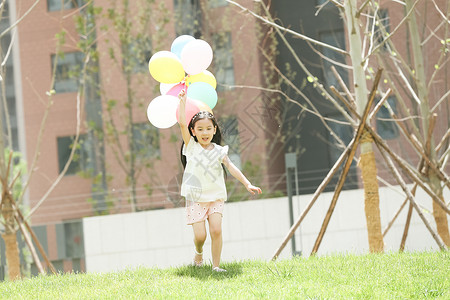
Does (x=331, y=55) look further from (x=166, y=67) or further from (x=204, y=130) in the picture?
(x=204, y=130)

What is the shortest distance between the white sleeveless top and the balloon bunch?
304mm

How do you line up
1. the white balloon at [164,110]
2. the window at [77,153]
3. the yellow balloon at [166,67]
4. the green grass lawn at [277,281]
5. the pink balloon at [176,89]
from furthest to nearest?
the window at [77,153] → the pink balloon at [176,89] → the yellow balloon at [166,67] → the white balloon at [164,110] → the green grass lawn at [277,281]

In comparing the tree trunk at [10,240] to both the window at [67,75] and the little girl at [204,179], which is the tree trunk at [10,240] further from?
the window at [67,75]

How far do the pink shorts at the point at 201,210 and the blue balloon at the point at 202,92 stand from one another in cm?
77

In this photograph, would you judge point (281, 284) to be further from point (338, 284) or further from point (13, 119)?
point (13, 119)

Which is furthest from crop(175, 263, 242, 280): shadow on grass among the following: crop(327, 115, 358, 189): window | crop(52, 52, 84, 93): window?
crop(52, 52, 84, 93): window

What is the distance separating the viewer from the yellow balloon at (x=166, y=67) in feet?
16.5

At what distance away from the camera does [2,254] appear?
10445 millimetres

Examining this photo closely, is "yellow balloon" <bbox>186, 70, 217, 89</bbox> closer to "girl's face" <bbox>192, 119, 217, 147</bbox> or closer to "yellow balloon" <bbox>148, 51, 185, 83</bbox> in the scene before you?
"yellow balloon" <bbox>148, 51, 185, 83</bbox>

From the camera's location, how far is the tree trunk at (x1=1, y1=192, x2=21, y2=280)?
23.2ft

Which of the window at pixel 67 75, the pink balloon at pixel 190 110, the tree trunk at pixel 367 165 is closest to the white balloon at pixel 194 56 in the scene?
the pink balloon at pixel 190 110

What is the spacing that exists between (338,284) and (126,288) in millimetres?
1242

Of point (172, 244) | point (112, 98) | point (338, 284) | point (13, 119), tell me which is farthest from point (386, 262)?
point (13, 119)

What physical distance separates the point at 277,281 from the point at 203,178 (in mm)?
867
